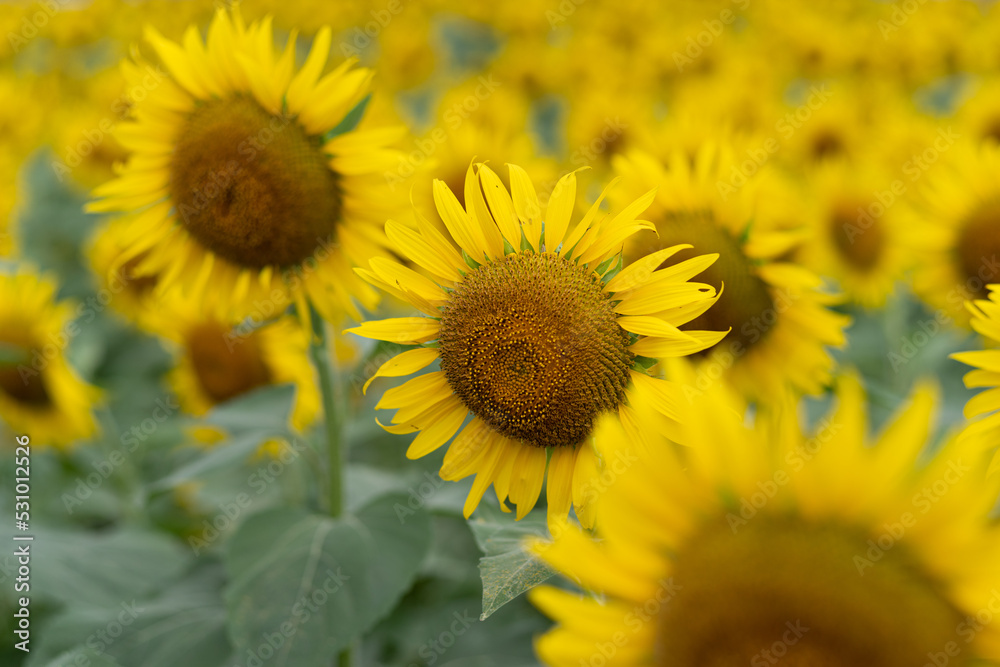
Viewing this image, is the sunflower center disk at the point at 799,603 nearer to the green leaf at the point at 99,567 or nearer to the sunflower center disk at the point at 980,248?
the sunflower center disk at the point at 980,248

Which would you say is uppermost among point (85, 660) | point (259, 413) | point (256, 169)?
point (256, 169)

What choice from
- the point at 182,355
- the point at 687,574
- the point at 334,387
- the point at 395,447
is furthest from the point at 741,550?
the point at 182,355

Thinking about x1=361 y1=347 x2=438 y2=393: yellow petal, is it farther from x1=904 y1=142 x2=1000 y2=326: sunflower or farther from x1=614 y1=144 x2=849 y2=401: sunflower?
x1=904 y1=142 x2=1000 y2=326: sunflower

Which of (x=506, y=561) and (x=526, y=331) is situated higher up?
(x=526, y=331)

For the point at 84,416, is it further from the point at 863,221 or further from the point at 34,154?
the point at 34,154

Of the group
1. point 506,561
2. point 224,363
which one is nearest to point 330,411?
point 506,561

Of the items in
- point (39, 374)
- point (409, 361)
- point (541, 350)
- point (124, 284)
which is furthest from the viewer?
point (124, 284)

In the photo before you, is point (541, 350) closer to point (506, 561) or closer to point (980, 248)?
point (506, 561)

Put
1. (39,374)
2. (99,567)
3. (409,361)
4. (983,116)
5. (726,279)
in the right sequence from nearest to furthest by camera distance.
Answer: (409,361), (726,279), (99,567), (39,374), (983,116)
